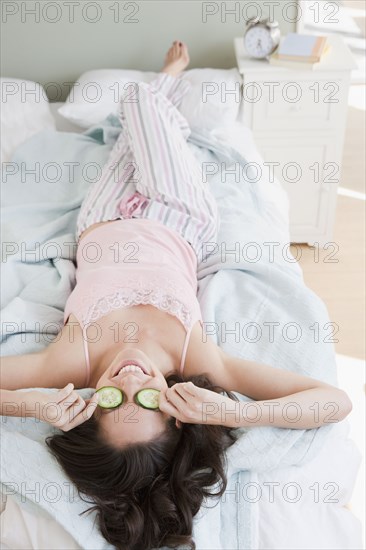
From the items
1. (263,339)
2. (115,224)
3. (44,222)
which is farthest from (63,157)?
(263,339)

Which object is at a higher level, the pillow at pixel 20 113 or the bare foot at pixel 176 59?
the bare foot at pixel 176 59

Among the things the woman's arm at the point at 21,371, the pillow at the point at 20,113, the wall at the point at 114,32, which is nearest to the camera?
the woman's arm at the point at 21,371

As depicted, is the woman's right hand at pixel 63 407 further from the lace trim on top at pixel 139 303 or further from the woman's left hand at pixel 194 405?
the lace trim on top at pixel 139 303

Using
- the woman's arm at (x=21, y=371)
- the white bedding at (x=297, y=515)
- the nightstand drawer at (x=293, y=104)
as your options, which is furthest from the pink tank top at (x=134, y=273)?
the nightstand drawer at (x=293, y=104)

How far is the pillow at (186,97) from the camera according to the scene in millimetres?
2467

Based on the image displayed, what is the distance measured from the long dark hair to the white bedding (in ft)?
0.20

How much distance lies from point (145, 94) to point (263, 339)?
94 centimetres

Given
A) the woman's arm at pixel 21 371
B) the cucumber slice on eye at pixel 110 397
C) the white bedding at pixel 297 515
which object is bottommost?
the white bedding at pixel 297 515

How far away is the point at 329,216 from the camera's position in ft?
9.15

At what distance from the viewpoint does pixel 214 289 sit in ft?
5.59

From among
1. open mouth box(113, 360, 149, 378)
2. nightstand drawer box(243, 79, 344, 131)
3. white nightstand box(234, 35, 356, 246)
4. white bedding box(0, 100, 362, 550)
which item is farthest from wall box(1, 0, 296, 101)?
white bedding box(0, 100, 362, 550)

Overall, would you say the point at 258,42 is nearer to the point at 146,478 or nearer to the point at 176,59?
the point at 176,59

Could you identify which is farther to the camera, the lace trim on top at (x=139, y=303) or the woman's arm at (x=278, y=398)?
the lace trim on top at (x=139, y=303)

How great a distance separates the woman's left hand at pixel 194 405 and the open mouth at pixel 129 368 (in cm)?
8
